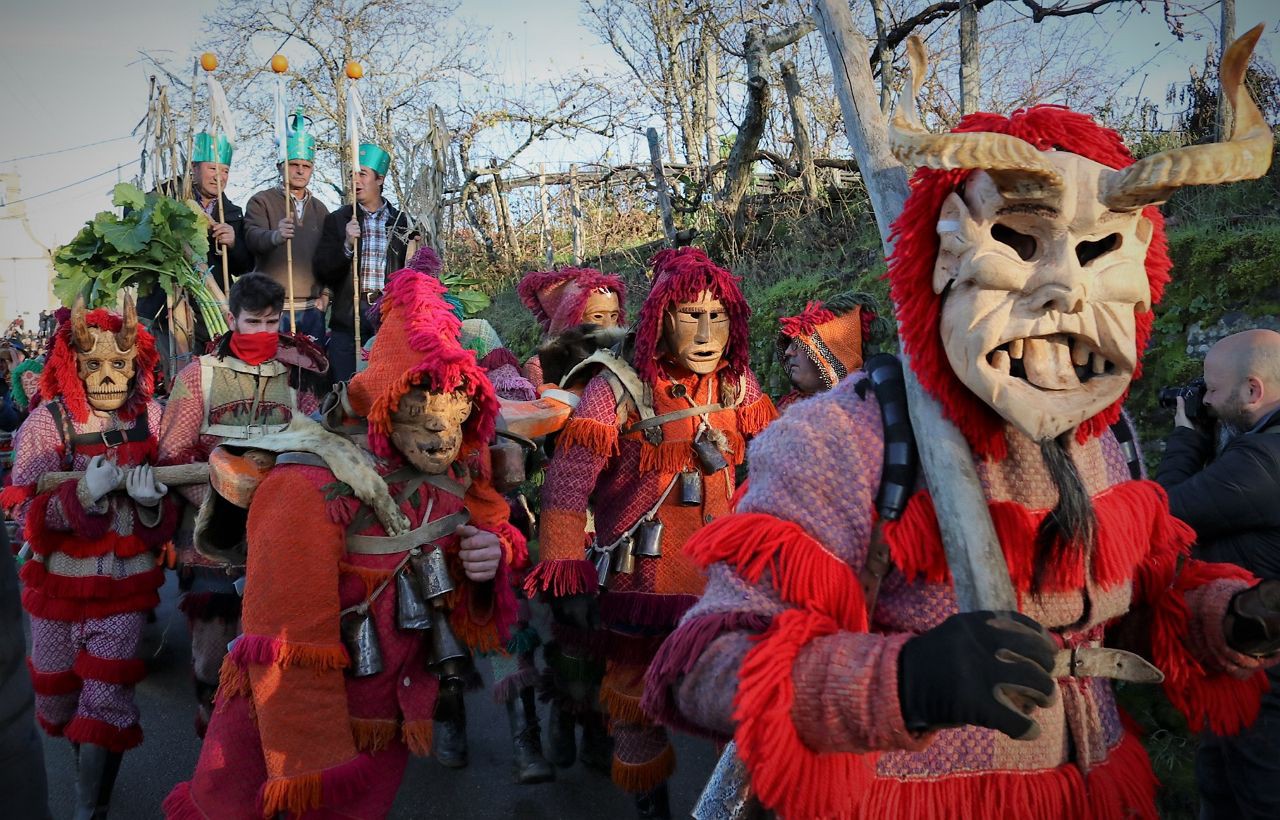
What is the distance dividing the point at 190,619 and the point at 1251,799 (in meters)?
4.49

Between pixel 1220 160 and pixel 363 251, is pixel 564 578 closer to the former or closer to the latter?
pixel 1220 160

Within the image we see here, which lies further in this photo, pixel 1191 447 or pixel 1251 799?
pixel 1191 447

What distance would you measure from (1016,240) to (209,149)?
5.63 meters

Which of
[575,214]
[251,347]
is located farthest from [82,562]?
[575,214]

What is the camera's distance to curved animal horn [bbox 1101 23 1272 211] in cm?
162

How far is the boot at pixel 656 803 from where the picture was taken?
3969 millimetres

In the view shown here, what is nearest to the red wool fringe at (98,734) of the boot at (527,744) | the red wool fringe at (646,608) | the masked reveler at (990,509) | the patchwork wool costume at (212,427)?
the patchwork wool costume at (212,427)

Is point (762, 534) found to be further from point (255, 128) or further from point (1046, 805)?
point (255, 128)

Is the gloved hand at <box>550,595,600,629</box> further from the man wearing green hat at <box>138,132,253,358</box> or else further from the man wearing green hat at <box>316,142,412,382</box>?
the man wearing green hat at <box>316,142,412,382</box>

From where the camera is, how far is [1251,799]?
2.88 m

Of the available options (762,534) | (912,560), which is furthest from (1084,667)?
(762,534)

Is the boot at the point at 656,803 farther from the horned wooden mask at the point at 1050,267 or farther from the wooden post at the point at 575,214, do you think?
the wooden post at the point at 575,214

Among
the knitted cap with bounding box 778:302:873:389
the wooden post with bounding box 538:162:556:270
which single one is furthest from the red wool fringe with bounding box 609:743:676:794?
the wooden post with bounding box 538:162:556:270

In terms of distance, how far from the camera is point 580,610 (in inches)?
151
